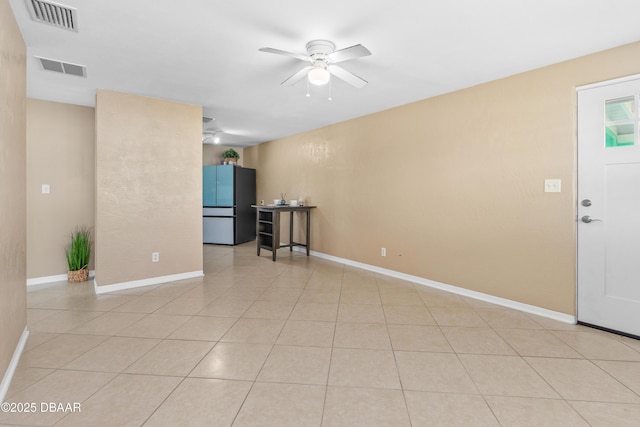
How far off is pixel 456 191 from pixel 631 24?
1887mm

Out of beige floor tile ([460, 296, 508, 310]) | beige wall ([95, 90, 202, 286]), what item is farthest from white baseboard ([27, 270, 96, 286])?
beige floor tile ([460, 296, 508, 310])

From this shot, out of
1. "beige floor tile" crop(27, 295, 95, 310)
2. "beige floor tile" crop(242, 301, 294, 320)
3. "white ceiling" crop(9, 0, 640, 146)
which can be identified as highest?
"white ceiling" crop(9, 0, 640, 146)

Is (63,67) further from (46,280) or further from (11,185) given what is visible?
(46,280)

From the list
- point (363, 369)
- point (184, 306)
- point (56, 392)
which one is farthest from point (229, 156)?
point (363, 369)

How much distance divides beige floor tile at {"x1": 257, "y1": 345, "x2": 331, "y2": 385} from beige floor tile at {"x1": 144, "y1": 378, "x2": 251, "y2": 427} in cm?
19

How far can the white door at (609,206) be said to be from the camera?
246 centimetres

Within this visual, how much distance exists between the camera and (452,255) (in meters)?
3.63

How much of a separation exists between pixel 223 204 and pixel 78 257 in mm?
3134

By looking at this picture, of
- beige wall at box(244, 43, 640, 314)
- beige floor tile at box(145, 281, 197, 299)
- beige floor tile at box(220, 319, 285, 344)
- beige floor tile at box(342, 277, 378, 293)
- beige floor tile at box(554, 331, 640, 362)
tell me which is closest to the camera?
beige floor tile at box(554, 331, 640, 362)

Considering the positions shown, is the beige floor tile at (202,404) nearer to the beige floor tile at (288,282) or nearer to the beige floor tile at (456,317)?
the beige floor tile at (456,317)

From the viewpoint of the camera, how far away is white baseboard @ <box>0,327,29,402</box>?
1.70 m

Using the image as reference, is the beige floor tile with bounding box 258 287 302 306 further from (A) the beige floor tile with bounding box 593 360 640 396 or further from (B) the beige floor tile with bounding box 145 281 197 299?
(A) the beige floor tile with bounding box 593 360 640 396

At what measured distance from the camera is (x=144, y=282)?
3855 millimetres

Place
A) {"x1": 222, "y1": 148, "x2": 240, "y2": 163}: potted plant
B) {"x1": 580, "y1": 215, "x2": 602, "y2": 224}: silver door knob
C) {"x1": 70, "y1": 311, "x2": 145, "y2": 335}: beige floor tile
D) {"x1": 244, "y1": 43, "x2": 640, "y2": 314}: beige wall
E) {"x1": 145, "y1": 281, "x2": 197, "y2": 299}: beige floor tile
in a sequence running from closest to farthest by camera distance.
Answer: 1. {"x1": 70, "y1": 311, "x2": 145, "y2": 335}: beige floor tile
2. {"x1": 580, "y1": 215, "x2": 602, "y2": 224}: silver door knob
3. {"x1": 244, "y1": 43, "x2": 640, "y2": 314}: beige wall
4. {"x1": 145, "y1": 281, "x2": 197, "y2": 299}: beige floor tile
5. {"x1": 222, "y1": 148, "x2": 240, "y2": 163}: potted plant
